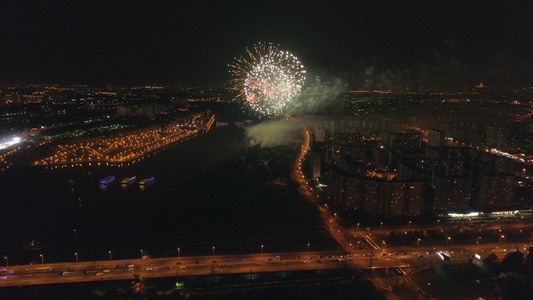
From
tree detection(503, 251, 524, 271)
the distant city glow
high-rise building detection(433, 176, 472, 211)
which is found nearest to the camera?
tree detection(503, 251, 524, 271)

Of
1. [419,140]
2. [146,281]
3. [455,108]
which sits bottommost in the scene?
[146,281]

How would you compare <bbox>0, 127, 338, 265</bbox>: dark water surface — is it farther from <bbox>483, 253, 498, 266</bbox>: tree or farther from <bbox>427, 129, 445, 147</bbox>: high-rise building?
<bbox>427, 129, 445, 147</bbox>: high-rise building

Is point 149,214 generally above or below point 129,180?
below

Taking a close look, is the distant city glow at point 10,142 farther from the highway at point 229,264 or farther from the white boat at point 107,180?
the highway at point 229,264

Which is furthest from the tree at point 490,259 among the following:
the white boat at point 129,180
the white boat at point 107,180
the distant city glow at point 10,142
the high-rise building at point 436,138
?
the distant city glow at point 10,142

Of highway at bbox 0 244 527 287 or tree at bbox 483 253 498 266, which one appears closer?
highway at bbox 0 244 527 287

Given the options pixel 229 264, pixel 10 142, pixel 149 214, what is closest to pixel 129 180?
pixel 149 214

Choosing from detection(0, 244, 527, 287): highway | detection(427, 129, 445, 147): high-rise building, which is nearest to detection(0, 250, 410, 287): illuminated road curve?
detection(0, 244, 527, 287): highway

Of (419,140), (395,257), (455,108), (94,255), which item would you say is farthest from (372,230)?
(455,108)

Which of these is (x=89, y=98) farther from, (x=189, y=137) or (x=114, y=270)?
(x=114, y=270)

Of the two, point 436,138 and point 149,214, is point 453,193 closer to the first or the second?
point 436,138

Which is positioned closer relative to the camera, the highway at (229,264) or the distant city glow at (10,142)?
the highway at (229,264)
